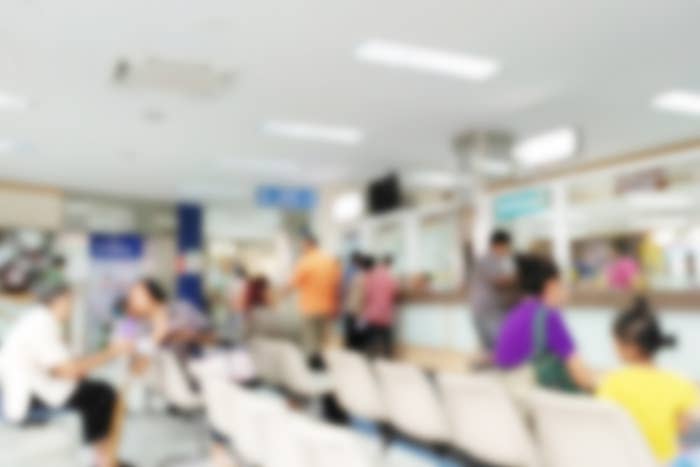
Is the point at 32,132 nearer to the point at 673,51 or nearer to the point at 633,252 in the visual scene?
the point at 673,51

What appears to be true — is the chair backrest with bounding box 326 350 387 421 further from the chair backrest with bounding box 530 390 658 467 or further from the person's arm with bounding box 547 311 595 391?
the chair backrest with bounding box 530 390 658 467

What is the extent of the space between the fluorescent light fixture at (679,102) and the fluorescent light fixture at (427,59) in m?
2.10

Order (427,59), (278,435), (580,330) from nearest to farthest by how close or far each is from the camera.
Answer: (278,435) → (580,330) → (427,59)

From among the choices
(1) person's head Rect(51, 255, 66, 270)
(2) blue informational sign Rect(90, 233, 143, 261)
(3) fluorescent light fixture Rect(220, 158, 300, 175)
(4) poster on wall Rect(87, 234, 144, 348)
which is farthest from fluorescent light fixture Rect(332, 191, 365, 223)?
(1) person's head Rect(51, 255, 66, 270)

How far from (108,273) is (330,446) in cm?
1134

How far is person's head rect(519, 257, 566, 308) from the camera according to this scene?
265 centimetres

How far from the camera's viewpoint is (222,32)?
435 centimetres

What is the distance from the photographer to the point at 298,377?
13.3ft

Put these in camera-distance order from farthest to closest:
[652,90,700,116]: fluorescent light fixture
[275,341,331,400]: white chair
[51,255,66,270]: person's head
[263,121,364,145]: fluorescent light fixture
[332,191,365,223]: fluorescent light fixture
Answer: [51,255,66,270]: person's head < [332,191,365,223]: fluorescent light fixture < [263,121,364,145]: fluorescent light fixture < [652,90,700,116]: fluorescent light fixture < [275,341,331,400]: white chair

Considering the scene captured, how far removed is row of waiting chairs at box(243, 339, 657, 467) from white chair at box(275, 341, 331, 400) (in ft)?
1.14

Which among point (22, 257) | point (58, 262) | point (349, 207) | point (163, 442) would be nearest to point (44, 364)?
point (163, 442)

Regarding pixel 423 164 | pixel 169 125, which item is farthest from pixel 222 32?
pixel 423 164

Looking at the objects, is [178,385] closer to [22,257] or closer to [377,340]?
[377,340]

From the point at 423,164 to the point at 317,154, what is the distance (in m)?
1.66
